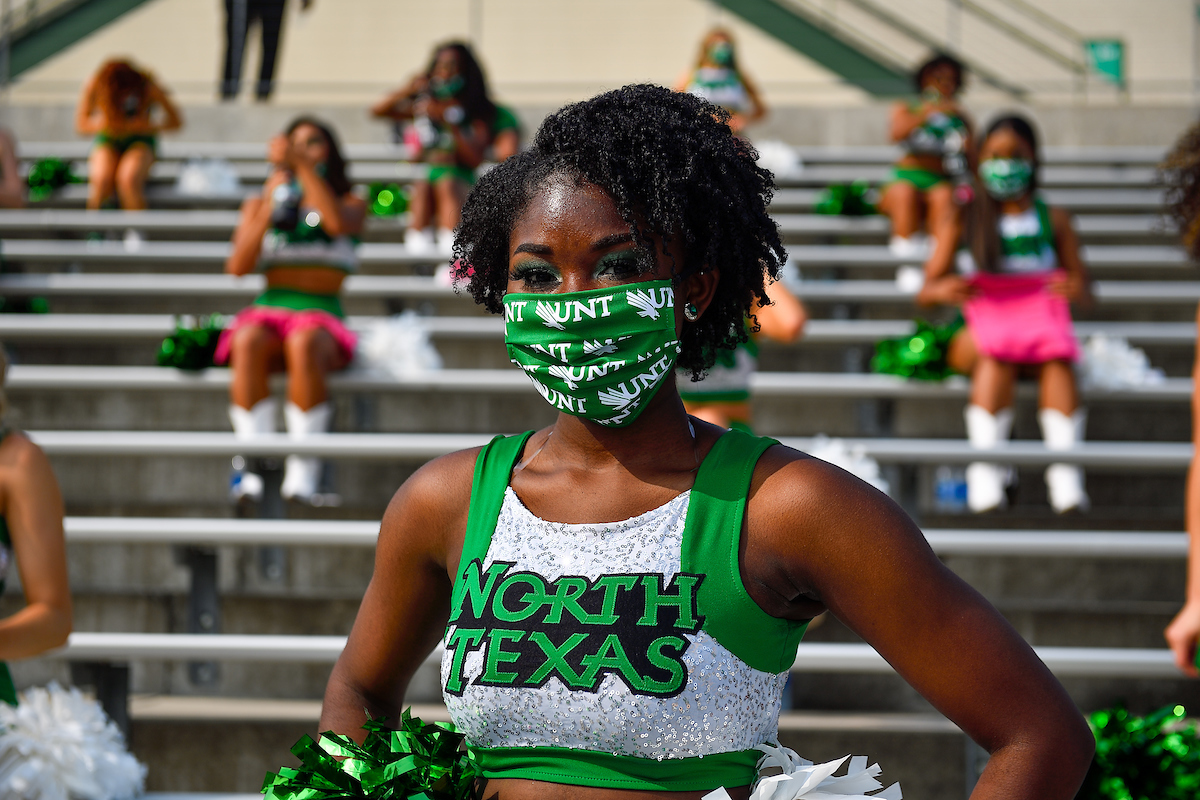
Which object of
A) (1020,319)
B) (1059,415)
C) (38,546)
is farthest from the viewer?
(1020,319)

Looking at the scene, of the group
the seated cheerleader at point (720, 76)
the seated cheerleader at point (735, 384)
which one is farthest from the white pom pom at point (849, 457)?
the seated cheerleader at point (720, 76)

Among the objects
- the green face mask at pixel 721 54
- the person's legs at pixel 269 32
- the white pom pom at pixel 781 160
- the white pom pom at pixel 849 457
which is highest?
the person's legs at pixel 269 32

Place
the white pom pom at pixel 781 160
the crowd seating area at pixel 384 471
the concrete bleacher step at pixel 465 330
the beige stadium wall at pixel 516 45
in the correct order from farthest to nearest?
the beige stadium wall at pixel 516 45 → the white pom pom at pixel 781 160 → the concrete bleacher step at pixel 465 330 → the crowd seating area at pixel 384 471

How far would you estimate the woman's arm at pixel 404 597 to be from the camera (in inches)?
55.6

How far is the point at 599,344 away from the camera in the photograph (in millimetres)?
1302

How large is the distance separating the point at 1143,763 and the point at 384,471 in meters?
2.99

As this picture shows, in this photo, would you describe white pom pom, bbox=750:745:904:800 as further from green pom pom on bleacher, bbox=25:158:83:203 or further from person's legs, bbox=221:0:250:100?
person's legs, bbox=221:0:250:100

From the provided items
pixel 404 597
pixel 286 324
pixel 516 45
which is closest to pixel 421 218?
pixel 286 324

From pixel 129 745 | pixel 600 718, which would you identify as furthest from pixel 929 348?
pixel 600 718

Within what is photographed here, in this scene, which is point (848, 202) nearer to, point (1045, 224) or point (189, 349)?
point (1045, 224)

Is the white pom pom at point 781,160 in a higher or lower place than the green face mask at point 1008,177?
higher

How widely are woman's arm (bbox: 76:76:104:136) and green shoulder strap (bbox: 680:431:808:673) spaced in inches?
291

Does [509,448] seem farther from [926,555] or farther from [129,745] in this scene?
[129,745]

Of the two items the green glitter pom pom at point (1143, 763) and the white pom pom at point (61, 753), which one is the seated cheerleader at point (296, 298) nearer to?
the white pom pom at point (61, 753)
